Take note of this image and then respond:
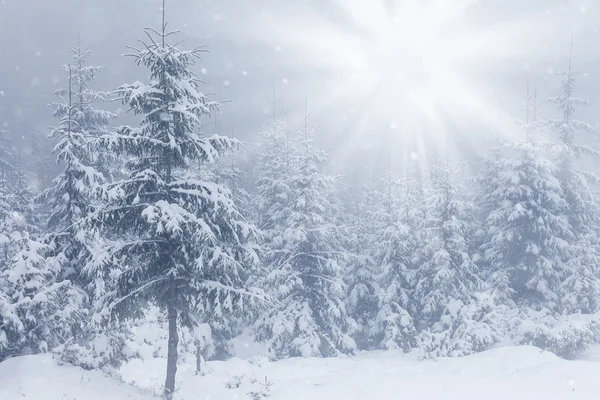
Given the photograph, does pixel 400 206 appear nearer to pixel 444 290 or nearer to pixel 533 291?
pixel 444 290

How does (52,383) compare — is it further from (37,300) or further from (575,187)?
(575,187)

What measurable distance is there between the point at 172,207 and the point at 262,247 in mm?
15395

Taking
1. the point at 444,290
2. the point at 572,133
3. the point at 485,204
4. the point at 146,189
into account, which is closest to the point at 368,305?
the point at 444,290

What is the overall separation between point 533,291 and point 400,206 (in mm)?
8910

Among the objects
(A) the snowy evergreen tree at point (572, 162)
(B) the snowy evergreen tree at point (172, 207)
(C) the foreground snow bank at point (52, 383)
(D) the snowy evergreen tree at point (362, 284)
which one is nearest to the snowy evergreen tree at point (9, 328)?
(C) the foreground snow bank at point (52, 383)

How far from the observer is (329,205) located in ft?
94.2

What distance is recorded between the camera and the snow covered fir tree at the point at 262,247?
13.2m

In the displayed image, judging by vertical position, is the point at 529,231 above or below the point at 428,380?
above

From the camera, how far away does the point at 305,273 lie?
26.9 meters

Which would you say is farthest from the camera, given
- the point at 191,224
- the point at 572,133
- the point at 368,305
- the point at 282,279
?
the point at 368,305

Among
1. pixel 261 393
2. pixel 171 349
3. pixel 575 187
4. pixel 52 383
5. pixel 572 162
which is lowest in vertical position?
pixel 261 393

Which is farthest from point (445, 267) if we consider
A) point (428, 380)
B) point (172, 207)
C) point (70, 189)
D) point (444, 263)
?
point (70, 189)

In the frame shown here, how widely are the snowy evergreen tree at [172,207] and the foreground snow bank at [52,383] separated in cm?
162

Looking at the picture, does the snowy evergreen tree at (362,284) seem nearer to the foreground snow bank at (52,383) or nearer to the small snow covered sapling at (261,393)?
the small snow covered sapling at (261,393)
